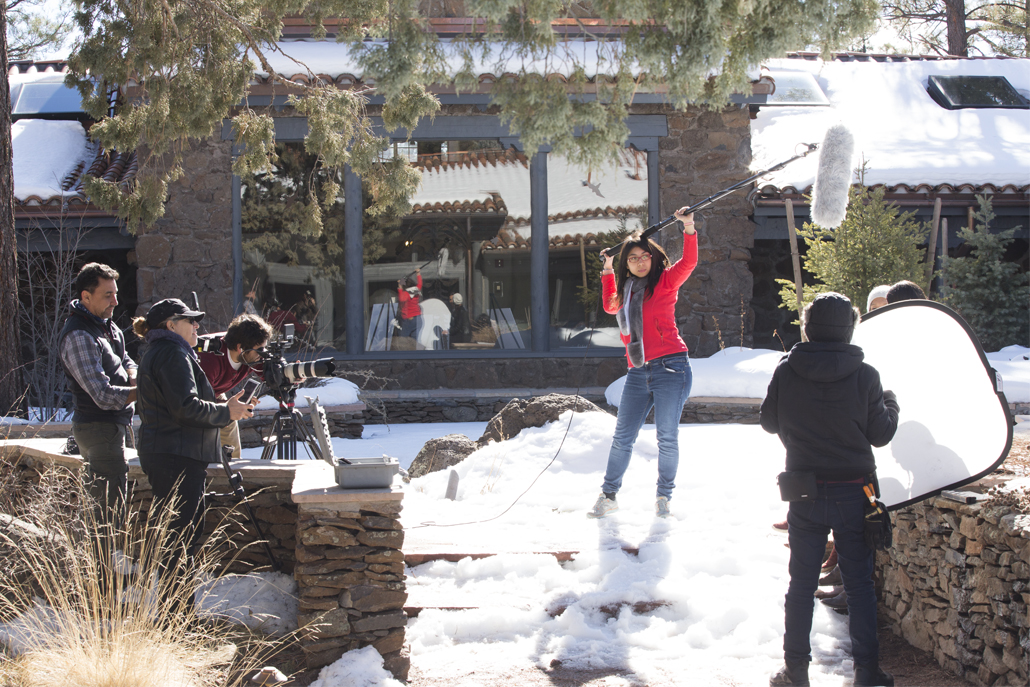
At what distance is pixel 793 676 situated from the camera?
10.4ft

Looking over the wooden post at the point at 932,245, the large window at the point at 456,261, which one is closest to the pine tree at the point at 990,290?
the wooden post at the point at 932,245

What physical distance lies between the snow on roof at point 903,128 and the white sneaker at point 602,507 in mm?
5785

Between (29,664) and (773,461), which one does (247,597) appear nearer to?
(29,664)

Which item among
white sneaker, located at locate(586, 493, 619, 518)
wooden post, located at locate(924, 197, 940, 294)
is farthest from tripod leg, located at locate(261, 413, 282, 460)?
wooden post, located at locate(924, 197, 940, 294)

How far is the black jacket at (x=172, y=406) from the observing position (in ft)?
11.7

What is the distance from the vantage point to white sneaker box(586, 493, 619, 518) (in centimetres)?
516

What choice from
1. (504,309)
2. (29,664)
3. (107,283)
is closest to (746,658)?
(29,664)

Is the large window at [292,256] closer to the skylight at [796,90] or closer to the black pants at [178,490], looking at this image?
the black pants at [178,490]

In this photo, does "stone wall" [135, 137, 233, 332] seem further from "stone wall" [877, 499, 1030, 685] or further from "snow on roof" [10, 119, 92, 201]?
"stone wall" [877, 499, 1030, 685]

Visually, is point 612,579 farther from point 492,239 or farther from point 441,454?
point 492,239

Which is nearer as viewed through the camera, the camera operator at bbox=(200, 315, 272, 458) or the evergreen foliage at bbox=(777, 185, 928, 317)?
the camera operator at bbox=(200, 315, 272, 458)

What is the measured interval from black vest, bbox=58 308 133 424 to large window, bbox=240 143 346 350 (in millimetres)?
5325

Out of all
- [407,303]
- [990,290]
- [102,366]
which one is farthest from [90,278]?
[990,290]

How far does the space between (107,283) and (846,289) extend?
719 centimetres
